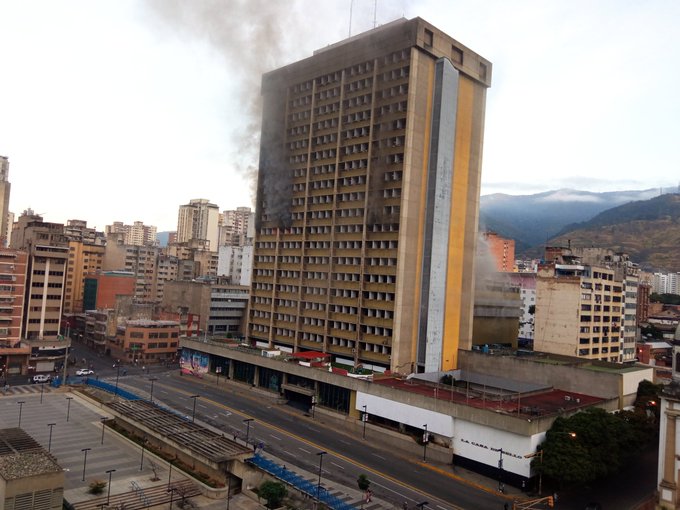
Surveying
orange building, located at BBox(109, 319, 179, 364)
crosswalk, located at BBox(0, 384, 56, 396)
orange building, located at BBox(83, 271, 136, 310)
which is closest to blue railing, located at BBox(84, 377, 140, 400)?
crosswalk, located at BBox(0, 384, 56, 396)

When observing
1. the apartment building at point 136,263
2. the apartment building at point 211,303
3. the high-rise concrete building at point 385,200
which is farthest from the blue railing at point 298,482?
the apartment building at point 136,263

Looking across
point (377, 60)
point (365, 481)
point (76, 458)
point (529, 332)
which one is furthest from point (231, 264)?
point (365, 481)

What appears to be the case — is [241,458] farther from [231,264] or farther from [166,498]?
[231,264]

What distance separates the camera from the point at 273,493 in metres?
45.1

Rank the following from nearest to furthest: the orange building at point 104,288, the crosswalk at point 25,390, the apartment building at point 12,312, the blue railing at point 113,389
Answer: the blue railing at point 113,389
the crosswalk at point 25,390
the apartment building at point 12,312
the orange building at point 104,288

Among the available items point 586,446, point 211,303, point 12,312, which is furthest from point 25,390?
point 586,446

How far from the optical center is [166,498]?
47.9 metres

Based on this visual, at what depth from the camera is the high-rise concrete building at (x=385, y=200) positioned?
268 feet

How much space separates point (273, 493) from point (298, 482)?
441 centimetres

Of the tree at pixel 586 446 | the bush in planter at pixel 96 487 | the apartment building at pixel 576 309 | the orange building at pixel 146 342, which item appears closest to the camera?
the bush in planter at pixel 96 487

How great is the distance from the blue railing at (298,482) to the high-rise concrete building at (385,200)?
3072cm

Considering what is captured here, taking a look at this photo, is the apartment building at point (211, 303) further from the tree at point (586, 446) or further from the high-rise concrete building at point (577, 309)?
the tree at point (586, 446)

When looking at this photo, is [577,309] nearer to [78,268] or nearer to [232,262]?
[232,262]

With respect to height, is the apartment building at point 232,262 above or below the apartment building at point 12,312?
above
